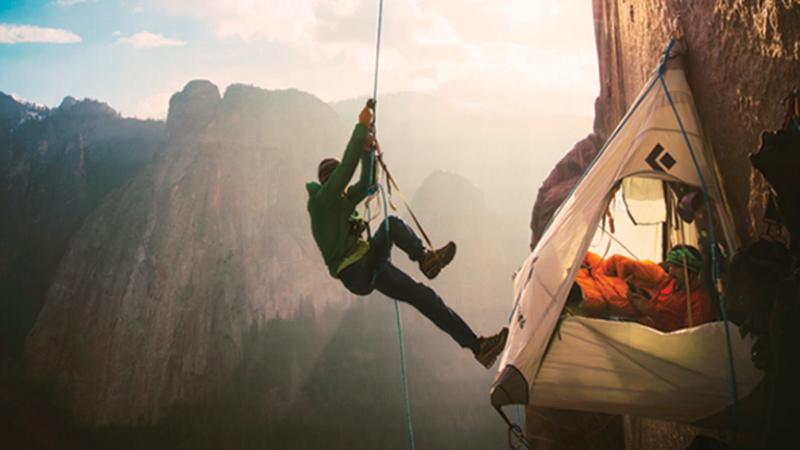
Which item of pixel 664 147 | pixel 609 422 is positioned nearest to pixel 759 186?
pixel 664 147

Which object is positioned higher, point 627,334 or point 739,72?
point 739,72

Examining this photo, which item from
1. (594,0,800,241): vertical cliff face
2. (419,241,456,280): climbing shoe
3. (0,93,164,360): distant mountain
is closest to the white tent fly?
(594,0,800,241): vertical cliff face

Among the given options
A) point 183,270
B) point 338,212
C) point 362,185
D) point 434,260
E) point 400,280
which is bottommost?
point 183,270

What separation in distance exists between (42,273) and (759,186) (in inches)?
1549

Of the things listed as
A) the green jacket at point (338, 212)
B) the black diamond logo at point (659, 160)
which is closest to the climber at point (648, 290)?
the black diamond logo at point (659, 160)

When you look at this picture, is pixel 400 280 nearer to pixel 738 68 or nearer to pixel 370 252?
pixel 370 252

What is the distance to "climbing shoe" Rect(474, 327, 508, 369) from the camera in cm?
355

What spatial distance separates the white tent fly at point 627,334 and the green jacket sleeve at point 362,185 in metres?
1.43

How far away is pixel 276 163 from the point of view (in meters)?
39.8

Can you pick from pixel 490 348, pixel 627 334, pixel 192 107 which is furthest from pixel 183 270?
pixel 627 334

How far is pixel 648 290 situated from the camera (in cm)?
402

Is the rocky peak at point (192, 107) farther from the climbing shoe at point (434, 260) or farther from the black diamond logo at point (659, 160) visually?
the black diamond logo at point (659, 160)

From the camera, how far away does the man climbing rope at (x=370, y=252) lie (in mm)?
3559

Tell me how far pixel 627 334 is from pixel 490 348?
0.96m
